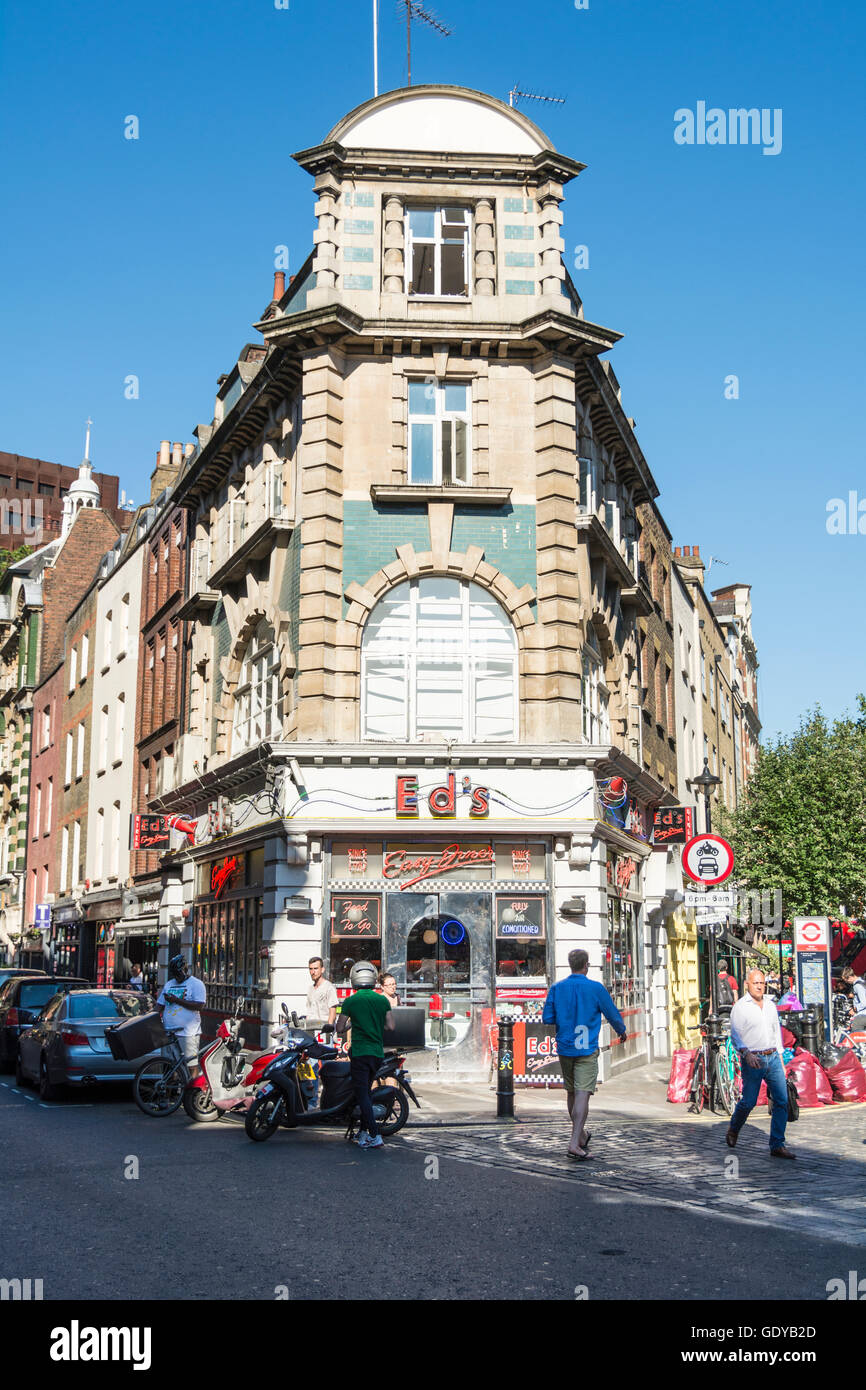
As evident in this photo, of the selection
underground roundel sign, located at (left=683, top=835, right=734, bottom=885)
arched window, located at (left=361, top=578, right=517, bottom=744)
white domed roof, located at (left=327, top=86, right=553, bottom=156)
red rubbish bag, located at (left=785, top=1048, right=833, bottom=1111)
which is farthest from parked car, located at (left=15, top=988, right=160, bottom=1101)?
white domed roof, located at (left=327, top=86, right=553, bottom=156)

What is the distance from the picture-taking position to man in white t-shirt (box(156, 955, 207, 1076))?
1611 centimetres

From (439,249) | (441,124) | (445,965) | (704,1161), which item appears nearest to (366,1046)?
(704,1161)

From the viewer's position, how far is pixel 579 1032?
1194 cm

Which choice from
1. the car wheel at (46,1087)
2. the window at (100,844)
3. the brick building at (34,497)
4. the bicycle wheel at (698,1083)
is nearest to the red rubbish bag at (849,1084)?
the bicycle wheel at (698,1083)

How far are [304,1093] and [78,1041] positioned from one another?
5520 mm

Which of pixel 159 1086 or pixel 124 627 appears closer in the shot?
pixel 159 1086

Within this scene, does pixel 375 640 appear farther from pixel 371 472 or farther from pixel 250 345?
pixel 250 345

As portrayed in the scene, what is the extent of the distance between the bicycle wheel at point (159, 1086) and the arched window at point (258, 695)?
708 cm

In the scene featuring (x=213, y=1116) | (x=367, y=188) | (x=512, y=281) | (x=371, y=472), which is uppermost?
(x=367, y=188)

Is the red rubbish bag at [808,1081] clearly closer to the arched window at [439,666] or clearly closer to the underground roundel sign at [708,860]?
the underground roundel sign at [708,860]

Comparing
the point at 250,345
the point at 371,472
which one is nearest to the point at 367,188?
the point at 371,472

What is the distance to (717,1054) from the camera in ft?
53.1

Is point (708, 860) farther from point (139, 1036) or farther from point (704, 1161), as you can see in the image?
point (139, 1036)
